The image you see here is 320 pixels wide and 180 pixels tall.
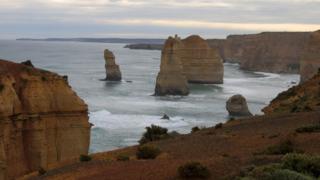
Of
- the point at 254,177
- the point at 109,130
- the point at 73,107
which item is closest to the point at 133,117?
the point at 109,130

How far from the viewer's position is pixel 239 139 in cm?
1762

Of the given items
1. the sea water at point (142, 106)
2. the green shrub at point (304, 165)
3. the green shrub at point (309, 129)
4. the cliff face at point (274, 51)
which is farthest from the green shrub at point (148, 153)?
the cliff face at point (274, 51)

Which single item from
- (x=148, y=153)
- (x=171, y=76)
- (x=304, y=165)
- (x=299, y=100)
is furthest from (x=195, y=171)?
(x=171, y=76)

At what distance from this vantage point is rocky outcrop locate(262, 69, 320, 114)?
2737 centimetres

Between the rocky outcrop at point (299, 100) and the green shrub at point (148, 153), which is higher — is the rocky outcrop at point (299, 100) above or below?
below

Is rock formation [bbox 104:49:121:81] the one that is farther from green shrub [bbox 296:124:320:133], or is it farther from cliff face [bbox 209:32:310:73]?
green shrub [bbox 296:124:320:133]

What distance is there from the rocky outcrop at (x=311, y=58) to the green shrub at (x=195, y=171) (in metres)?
67.1

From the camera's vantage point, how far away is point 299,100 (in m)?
31.0

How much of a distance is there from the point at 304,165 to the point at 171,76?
63619 millimetres

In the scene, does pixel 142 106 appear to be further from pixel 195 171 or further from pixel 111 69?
pixel 195 171

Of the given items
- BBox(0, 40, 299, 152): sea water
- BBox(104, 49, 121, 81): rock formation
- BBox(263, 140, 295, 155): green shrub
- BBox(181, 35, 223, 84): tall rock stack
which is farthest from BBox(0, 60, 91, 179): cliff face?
BBox(181, 35, 223, 84): tall rock stack

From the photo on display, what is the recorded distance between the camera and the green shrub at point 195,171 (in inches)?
450

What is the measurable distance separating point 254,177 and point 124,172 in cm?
385

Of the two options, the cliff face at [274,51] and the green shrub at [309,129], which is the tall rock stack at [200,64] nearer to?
the cliff face at [274,51]
